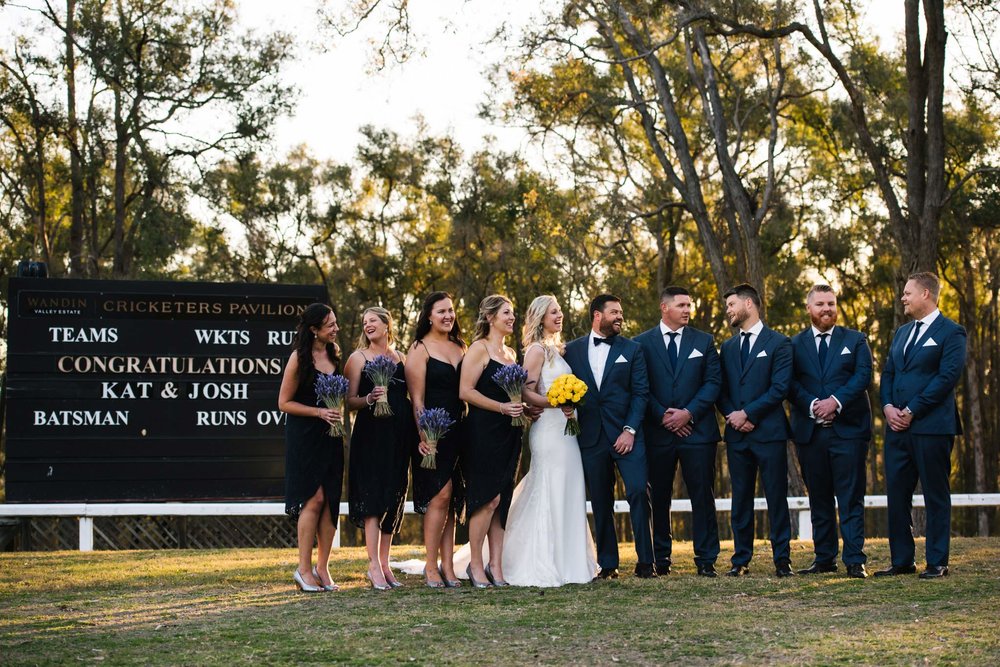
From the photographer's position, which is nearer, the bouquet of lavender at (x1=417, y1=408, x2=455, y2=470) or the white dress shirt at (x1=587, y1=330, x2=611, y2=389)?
the bouquet of lavender at (x1=417, y1=408, x2=455, y2=470)

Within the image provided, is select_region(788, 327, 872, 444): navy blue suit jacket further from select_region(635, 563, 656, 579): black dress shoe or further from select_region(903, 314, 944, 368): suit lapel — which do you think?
select_region(635, 563, 656, 579): black dress shoe

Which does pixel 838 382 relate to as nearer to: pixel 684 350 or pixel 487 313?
pixel 684 350

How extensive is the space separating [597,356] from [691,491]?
1.21m

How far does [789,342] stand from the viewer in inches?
353

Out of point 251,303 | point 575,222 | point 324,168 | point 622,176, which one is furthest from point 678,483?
point 251,303

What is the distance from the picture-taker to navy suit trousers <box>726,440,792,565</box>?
8.93 m

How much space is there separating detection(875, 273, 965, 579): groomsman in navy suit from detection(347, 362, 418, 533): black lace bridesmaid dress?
332 cm

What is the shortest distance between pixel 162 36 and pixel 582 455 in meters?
19.1

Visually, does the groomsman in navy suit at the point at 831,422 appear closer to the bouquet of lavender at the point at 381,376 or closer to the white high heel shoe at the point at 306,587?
the bouquet of lavender at the point at 381,376

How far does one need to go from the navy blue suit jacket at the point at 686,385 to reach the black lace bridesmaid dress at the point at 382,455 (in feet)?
5.86

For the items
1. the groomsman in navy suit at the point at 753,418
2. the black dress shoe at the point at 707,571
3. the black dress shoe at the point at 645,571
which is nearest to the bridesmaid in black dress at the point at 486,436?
the black dress shoe at the point at 645,571

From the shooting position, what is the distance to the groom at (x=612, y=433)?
8.91 metres

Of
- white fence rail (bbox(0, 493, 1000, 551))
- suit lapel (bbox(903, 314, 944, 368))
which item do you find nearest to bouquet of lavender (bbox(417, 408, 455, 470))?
suit lapel (bbox(903, 314, 944, 368))

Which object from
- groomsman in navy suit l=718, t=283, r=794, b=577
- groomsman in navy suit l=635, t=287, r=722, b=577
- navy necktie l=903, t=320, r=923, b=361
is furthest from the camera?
groomsman in navy suit l=635, t=287, r=722, b=577
